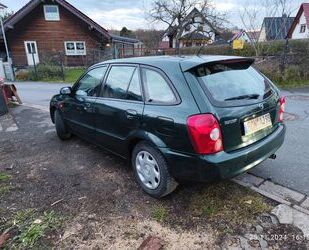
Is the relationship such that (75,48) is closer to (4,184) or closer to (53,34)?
(53,34)

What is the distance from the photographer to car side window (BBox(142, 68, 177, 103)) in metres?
2.86

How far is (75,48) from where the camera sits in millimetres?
28250

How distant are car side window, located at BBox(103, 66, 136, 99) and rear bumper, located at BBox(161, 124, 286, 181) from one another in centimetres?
107

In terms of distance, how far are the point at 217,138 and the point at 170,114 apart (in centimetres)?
52

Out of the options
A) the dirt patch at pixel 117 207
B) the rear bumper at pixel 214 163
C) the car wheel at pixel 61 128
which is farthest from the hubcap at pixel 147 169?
the car wheel at pixel 61 128

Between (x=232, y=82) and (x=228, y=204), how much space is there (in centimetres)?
134

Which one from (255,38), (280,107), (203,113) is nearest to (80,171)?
(203,113)

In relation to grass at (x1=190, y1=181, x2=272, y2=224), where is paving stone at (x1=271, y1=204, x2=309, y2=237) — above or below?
above

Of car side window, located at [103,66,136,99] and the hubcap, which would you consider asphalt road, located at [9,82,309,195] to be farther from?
car side window, located at [103,66,136,99]

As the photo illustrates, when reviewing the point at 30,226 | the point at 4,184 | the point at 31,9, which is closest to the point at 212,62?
the point at 30,226

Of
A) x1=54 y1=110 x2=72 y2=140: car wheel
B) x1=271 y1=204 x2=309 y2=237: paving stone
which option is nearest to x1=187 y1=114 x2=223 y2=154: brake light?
x1=271 y1=204 x2=309 y2=237: paving stone

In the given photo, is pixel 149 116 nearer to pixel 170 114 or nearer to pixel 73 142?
pixel 170 114

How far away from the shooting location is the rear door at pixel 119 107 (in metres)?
3.25

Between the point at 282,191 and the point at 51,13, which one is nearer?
the point at 282,191
